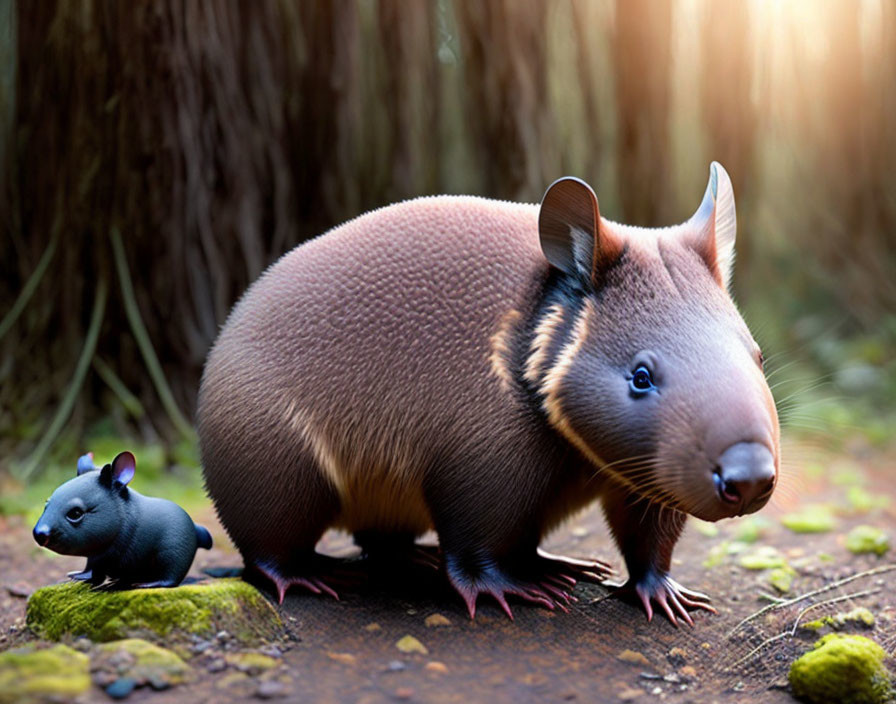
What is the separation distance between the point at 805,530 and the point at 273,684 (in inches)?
127

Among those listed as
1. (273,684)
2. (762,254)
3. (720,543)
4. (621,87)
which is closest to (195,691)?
(273,684)

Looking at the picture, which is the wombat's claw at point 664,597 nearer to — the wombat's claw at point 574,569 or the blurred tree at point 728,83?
the wombat's claw at point 574,569

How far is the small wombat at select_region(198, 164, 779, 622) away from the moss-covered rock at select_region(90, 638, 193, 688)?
678mm

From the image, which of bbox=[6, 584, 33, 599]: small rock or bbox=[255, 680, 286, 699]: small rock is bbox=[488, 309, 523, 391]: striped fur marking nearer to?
bbox=[255, 680, 286, 699]: small rock

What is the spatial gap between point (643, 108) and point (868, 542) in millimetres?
3303

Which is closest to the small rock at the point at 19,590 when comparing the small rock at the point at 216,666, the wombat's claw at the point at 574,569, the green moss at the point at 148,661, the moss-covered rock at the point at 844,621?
the green moss at the point at 148,661

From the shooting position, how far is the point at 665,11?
22.1 feet

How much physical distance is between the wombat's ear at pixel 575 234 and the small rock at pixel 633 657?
3.78 ft

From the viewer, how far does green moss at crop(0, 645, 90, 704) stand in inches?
99.7

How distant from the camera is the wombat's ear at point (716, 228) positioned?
343cm

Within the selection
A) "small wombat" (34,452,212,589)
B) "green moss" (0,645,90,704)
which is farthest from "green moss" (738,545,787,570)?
"green moss" (0,645,90,704)

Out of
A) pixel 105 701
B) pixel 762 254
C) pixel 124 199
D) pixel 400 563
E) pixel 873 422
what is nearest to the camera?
pixel 105 701

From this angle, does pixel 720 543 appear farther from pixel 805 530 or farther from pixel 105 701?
pixel 105 701

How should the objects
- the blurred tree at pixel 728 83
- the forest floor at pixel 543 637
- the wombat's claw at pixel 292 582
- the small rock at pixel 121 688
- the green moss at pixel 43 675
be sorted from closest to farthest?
the green moss at pixel 43 675 → the small rock at pixel 121 688 → the forest floor at pixel 543 637 → the wombat's claw at pixel 292 582 → the blurred tree at pixel 728 83
